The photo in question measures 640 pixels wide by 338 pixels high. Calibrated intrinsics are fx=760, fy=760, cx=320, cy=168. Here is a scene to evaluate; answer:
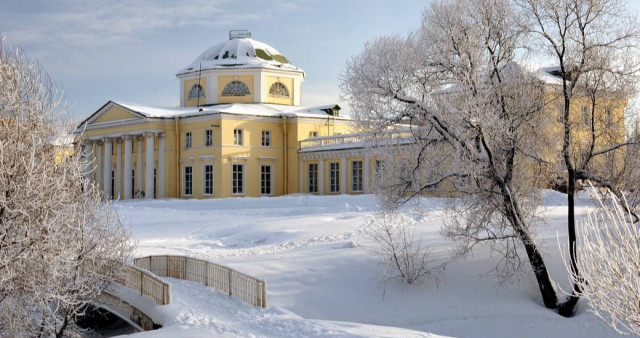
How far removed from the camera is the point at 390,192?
20.1m

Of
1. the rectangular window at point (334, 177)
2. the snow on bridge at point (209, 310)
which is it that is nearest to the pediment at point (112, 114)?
the rectangular window at point (334, 177)

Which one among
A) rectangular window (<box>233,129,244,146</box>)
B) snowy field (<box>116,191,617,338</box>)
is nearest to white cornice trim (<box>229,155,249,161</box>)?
rectangular window (<box>233,129,244,146</box>)

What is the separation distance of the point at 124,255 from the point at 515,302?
992 centimetres

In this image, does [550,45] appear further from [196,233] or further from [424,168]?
[196,233]

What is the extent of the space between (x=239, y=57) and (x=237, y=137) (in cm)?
779

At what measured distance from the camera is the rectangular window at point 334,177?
140ft

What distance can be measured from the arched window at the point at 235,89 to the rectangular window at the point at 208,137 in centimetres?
548

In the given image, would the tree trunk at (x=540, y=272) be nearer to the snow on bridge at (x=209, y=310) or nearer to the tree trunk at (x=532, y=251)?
the tree trunk at (x=532, y=251)

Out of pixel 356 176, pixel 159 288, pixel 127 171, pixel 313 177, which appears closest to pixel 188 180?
pixel 127 171

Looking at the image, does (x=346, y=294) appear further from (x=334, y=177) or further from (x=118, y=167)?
(x=118, y=167)

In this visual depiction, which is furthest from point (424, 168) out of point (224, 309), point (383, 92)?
point (224, 309)

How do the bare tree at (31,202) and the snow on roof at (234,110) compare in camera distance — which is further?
the snow on roof at (234,110)

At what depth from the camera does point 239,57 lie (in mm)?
49500

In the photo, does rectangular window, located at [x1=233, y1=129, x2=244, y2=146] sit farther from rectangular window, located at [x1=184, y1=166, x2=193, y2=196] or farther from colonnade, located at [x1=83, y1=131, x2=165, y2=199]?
colonnade, located at [x1=83, y1=131, x2=165, y2=199]
